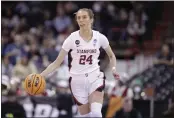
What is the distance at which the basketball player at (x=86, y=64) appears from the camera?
9.67 metres

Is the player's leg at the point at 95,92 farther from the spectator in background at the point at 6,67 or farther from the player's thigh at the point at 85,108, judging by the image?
the spectator in background at the point at 6,67

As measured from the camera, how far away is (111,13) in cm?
2003

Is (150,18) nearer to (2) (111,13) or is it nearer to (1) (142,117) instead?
(2) (111,13)

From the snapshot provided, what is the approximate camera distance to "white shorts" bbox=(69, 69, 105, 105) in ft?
32.1

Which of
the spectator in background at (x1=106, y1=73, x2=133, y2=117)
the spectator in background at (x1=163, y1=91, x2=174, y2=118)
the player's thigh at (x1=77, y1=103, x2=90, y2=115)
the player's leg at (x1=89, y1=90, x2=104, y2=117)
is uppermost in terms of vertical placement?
the player's leg at (x1=89, y1=90, x2=104, y2=117)

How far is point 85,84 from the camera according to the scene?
9797 millimetres

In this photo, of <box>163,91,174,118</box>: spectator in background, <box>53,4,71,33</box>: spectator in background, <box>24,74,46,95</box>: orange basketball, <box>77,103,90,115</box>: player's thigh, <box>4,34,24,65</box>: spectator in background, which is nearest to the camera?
<box>24,74,46,95</box>: orange basketball

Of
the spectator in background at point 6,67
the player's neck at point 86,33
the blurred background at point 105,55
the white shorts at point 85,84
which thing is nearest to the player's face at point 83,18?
the player's neck at point 86,33

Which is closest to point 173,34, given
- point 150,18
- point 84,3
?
point 150,18

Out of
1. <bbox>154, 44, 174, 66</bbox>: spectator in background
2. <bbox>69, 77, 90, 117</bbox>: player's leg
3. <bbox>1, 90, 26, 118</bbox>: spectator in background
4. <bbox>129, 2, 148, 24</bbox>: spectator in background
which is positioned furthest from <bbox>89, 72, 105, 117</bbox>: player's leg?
<bbox>129, 2, 148, 24</bbox>: spectator in background

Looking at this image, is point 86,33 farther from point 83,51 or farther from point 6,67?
point 6,67

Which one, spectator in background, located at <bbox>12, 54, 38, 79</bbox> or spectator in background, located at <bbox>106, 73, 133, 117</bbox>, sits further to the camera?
spectator in background, located at <bbox>12, 54, 38, 79</bbox>

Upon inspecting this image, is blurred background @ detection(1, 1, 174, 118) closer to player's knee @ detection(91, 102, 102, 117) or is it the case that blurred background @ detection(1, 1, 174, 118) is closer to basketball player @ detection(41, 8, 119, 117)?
basketball player @ detection(41, 8, 119, 117)

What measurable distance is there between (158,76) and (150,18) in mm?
4600
